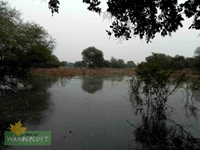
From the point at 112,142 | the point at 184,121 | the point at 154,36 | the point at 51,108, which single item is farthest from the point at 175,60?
the point at 51,108

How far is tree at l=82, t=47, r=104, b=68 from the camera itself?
4435 centimetres

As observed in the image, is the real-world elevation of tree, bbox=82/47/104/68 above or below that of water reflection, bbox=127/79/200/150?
above

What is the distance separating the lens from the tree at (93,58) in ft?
146

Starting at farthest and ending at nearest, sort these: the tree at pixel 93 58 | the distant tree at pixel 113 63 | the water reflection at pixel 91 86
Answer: the distant tree at pixel 113 63 < the tree at pixel 93 58 < the water reflection at pixel 91 86

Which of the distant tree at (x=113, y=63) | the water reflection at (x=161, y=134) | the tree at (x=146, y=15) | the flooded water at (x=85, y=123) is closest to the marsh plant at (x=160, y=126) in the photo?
the water reflection at (x=161, y=134)

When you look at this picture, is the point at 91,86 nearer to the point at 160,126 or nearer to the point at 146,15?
the point at 160,126

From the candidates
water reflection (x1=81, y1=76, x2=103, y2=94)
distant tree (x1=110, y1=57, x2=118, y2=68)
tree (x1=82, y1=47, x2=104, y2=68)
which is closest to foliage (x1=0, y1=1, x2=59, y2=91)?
water reflection (x1=81, y1=76, x2=103, y2=94)

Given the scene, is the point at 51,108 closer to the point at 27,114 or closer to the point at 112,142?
the point at 27,114

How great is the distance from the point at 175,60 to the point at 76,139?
3.69 meters

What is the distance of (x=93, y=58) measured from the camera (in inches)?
1764

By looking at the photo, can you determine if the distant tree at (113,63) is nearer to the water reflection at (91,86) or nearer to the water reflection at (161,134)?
the water reflection at (91,86)

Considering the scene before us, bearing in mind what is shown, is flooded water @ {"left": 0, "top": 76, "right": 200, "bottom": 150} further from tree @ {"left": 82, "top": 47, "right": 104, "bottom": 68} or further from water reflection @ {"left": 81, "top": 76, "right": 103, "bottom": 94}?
tree @ {"left": 82, "top": 47, "right": 104, "bottom": 68}

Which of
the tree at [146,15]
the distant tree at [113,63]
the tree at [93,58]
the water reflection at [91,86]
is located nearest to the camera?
the tree at [146,15]

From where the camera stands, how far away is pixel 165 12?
2.38 m
